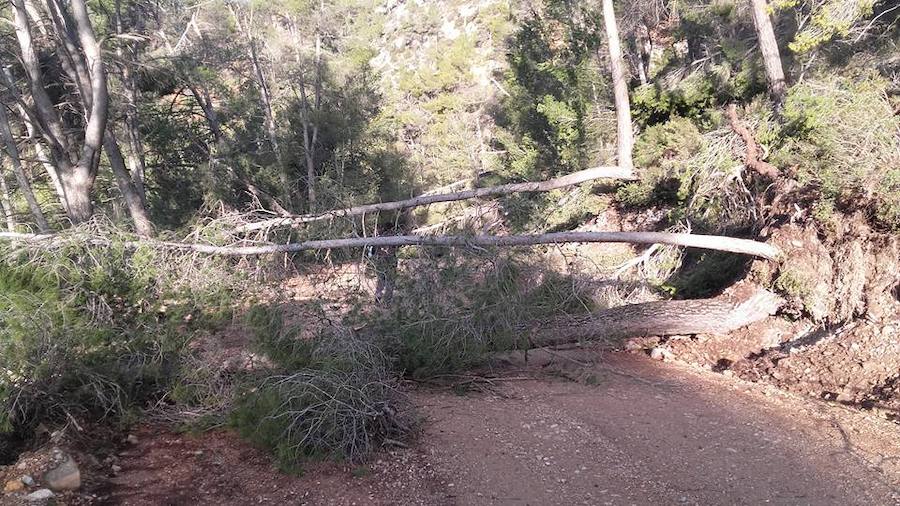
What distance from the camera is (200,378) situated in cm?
528

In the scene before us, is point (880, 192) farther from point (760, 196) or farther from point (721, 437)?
point (721, 437)

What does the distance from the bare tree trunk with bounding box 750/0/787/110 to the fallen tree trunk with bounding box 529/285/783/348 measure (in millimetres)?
4603

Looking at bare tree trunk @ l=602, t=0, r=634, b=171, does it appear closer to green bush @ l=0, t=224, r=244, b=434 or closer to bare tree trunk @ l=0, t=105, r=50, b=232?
green bush @ l=0, t=224, r=244, b=434

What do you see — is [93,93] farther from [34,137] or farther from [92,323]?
[92,323]

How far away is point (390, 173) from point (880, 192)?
15644 mm

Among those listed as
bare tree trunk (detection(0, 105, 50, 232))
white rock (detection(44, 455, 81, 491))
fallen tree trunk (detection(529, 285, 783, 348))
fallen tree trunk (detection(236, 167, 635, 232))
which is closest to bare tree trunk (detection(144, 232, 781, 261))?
fallen tree trunk (detection(236, 167, 635, 232))

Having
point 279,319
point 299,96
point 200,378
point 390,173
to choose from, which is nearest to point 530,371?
point 279,319

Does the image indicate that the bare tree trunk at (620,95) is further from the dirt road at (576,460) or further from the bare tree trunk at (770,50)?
the dirt road at (576,460)

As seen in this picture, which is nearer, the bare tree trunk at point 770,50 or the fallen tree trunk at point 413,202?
the fallen tree trunk at point 413,202

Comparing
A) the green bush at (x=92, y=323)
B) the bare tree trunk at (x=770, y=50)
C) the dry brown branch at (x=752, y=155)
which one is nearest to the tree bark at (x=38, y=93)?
the green bush at (x=92, y=323)

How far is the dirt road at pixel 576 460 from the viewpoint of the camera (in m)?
4.05

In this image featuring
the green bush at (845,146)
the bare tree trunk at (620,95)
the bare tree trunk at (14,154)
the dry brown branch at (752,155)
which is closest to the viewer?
the green bush at (845,146)

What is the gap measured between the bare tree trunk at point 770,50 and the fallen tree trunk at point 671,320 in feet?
15.1

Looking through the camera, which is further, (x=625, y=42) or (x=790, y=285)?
(x=625, y=42)
